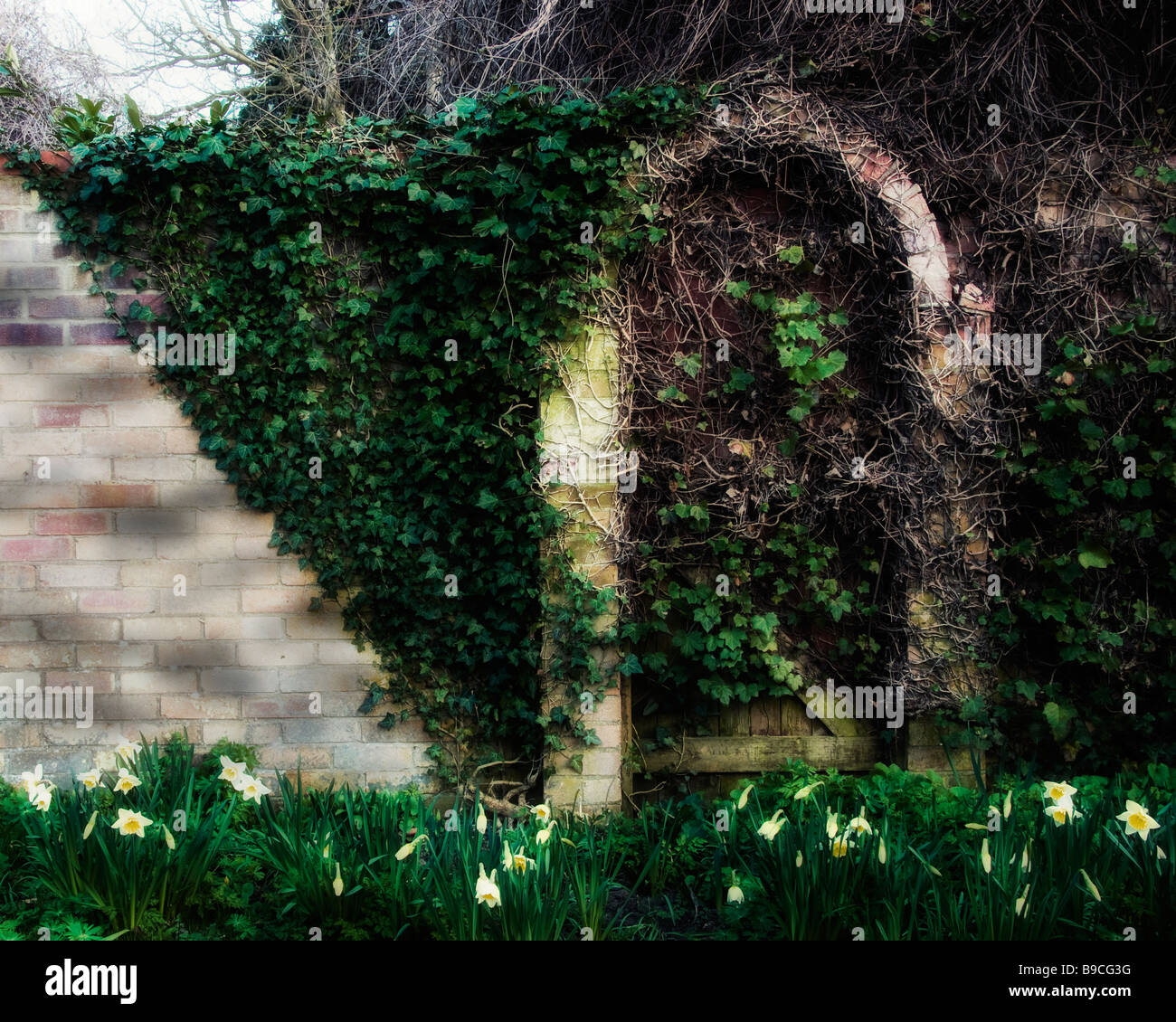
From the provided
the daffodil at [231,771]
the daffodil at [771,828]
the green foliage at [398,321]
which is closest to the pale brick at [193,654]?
the green foliage at [398,321]

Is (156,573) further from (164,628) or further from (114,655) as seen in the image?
(114,655)

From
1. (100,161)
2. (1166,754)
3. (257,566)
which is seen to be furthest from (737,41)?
(1166,754)

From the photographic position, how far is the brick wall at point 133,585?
3812 millimetres

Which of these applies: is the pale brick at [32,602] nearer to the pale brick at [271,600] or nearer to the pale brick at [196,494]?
the pale brick at [196,494]

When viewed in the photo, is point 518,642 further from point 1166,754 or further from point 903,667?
point 1166,754

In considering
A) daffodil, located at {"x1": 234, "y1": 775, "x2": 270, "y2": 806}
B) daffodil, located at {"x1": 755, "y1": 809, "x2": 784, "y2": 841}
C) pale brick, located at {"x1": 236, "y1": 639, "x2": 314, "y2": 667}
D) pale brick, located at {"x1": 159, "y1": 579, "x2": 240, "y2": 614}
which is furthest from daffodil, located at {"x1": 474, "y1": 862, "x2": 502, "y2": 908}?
pale brick, located at {"x1": 159, "y1": 579, "x2": 240, "y2": 614}

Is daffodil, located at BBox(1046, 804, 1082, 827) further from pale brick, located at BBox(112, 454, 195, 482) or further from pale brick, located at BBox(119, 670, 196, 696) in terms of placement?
pale brick, located at BBox(112, 454, 195, 482)

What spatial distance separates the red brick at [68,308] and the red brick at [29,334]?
5cm

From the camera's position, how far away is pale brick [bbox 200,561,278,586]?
386 cm

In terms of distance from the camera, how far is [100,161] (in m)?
3.62

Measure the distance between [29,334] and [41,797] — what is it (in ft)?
6.84

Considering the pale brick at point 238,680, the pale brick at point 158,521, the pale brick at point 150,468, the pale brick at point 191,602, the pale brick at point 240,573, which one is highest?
the pale brick at point 150,468

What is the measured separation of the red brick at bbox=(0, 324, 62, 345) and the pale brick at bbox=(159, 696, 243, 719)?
1710 millimetres

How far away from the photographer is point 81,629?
12.7ft
